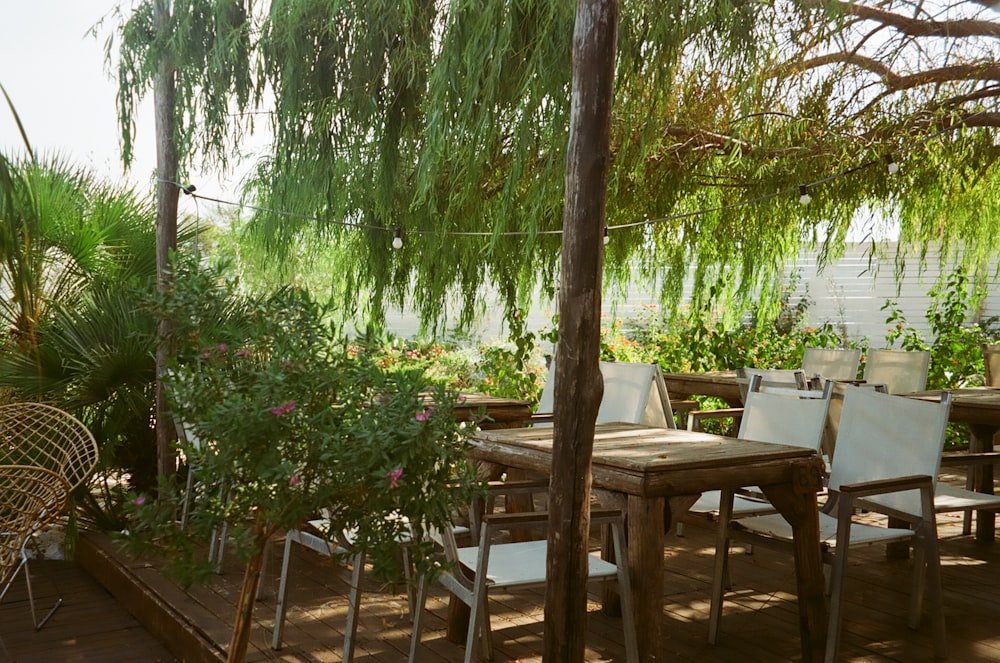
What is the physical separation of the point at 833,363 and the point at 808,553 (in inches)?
163

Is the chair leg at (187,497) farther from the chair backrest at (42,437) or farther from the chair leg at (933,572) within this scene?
the chair leg at (933,572)

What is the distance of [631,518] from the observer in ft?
9.59

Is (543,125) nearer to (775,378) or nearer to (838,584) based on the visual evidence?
(775,378)

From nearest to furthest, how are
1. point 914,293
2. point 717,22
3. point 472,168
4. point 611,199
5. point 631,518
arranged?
1. point 631,518
2. point 717,22
3. point 472,168
4. point 611,199
5. point 914,293

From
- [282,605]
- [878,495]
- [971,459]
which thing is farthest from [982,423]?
[282,605]

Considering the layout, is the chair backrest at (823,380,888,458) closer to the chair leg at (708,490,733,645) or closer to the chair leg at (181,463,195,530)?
the chair leg at (708,490,733,645)

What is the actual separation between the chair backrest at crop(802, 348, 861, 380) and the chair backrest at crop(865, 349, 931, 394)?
102 millimetres

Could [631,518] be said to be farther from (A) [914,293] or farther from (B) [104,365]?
(A) [914,293]

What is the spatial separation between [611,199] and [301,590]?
2.86 meters

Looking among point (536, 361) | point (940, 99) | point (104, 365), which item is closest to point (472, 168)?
point (104, 365)

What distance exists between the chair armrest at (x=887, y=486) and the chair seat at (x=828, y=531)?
17 cm

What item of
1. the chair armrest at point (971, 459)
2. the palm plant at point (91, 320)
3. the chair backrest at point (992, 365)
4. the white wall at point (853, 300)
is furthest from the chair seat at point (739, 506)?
the white wall at point (853, 300)

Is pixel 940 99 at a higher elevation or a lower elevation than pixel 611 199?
higher

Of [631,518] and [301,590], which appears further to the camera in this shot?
[301,590]
